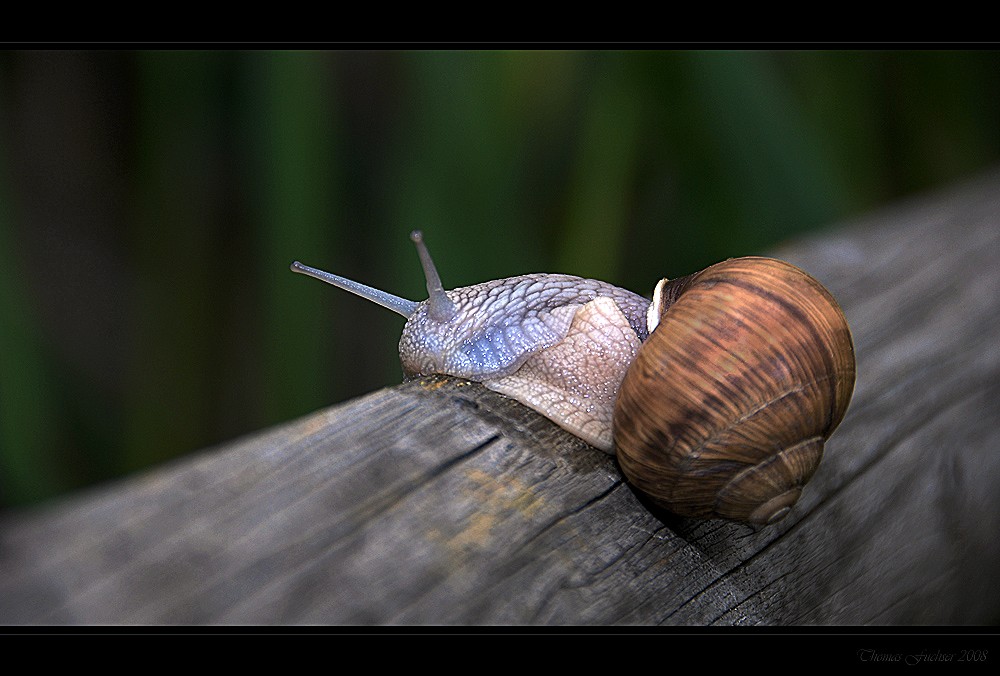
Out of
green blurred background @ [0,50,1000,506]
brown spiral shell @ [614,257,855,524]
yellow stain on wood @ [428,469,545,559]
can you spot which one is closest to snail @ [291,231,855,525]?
brown spiral shell @ [614,257,855,524]

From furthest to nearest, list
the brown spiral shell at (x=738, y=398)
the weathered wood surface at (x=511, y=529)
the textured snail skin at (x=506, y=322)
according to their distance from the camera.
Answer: the textured snail skin at (x=506, y=322) < the brown spiral shell at (x=738, y=398) < the weathered wood surface at (x=511, y=529)

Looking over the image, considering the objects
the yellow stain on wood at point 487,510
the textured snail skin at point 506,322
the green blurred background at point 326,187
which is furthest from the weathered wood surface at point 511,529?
the green blurred background at point 326,187

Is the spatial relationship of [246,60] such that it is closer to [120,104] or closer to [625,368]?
[120,104]

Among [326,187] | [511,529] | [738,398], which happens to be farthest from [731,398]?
[326,187]

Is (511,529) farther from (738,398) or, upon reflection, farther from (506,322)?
(506,322)

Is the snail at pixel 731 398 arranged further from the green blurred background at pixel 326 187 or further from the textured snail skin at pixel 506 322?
the green blurred background at pixel 326 187

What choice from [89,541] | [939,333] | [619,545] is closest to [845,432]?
[939,333]

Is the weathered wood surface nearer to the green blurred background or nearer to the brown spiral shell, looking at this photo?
the brown spiral shell
